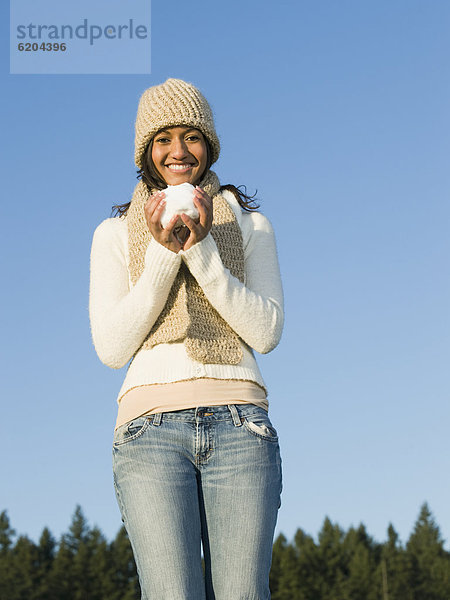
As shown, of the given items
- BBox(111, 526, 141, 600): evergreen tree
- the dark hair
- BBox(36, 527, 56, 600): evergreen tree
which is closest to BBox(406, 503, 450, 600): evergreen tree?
BBox(111, 526, 141, 600): evergreen tree

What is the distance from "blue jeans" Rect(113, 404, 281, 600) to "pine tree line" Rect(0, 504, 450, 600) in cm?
8033

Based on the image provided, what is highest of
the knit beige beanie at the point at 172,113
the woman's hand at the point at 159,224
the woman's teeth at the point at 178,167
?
the knit beige beanie at the point at 172,113

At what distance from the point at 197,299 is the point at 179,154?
2.42 ft

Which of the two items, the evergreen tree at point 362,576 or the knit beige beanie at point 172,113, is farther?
the evergreen tree at point 362,576

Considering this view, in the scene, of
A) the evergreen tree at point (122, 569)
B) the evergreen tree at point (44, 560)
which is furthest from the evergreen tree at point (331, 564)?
the evergreen tree at point (44, 560)

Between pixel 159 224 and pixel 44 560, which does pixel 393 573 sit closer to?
pixel 44 560

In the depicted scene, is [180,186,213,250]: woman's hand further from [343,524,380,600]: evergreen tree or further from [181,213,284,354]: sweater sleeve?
[343,524,380,600]: evergreen tree

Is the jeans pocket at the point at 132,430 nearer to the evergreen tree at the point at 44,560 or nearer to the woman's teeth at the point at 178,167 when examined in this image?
the woman's teeth at the point at 178,167

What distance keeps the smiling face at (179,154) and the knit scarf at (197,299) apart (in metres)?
0.10

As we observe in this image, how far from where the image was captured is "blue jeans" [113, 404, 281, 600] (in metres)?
3.36

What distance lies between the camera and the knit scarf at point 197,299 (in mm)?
3678

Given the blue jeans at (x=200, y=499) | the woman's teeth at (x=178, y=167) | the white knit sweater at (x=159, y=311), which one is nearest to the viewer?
the blue jeans at (x=200, y=499)

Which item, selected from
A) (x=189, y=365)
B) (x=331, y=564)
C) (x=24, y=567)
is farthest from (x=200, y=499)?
(x=331, y=564)

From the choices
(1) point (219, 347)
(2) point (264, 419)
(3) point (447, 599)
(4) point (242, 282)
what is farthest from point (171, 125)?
(3) point (447, 599)
